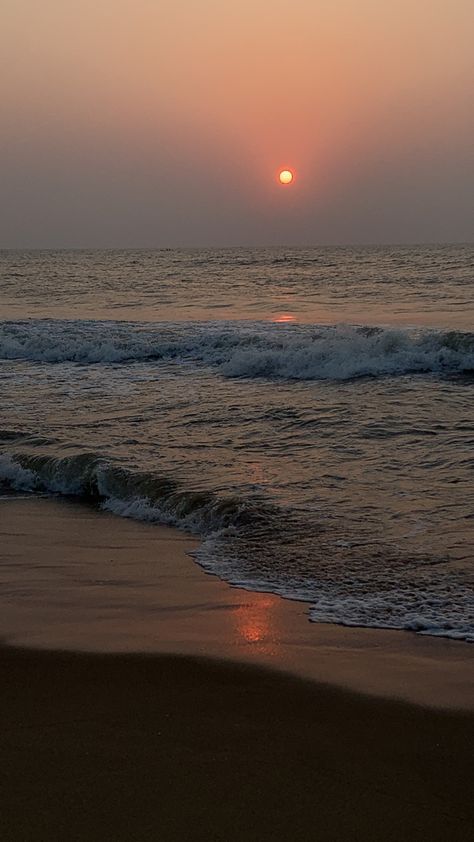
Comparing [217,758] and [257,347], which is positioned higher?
[217,758]

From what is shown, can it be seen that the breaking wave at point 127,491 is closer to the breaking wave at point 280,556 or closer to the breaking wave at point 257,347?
the breaking wave at point 280,556

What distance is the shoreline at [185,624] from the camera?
3945 mm

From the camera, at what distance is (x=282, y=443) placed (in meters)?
9.47

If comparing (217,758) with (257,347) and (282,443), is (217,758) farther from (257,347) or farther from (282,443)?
(257,347)

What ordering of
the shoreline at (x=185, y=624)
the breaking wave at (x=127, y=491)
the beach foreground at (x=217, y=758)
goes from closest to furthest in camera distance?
the beach foreground at (x=217, y=758) → the shoreline at (x=185, y=624) → the breaking wave at (x=127, y=491)

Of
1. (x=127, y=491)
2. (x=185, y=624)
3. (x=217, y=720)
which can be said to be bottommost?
(x=127, y=491)

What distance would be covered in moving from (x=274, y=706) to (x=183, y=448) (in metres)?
5.80

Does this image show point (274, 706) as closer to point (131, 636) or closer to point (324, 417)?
Result: point (131, 636)

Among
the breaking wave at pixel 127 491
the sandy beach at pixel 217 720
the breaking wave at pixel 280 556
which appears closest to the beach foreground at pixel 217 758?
the sandy beach at pixel 217 720

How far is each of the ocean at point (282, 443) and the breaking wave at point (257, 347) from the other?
5 centimetres

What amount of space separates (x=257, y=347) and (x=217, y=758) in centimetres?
1566

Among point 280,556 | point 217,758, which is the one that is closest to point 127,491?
point 280,556

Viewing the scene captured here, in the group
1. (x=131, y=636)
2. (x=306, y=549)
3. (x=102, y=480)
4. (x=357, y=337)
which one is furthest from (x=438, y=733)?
(x=357, y=337)

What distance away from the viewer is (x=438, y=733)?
10.9ft
